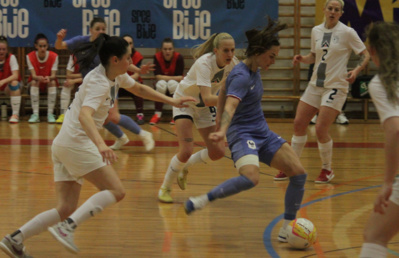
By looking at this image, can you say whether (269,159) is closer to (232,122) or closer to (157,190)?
(232,122)

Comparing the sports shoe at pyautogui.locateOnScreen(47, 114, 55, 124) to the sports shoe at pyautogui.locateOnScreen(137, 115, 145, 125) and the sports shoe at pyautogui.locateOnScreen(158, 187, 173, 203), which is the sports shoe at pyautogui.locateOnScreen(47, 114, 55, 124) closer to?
the sports shoe at pyautogui.locateOnScreen(137, 115, 145, 125)

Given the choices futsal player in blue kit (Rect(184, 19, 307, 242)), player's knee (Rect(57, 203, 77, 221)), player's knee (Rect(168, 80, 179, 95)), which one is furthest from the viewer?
player's knee (Rect(168, 80, 179, 95))

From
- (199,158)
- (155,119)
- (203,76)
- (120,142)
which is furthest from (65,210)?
(155,119)

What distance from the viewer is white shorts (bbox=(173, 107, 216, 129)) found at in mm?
5316

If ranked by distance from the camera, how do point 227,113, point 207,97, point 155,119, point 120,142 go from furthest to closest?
point 155,119 → point 120,142 → point 207,97 → point 227,113

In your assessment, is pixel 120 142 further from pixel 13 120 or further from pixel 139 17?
pixel 139 17

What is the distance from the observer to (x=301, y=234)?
398cm

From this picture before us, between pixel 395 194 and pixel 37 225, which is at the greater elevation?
pixel 395 194

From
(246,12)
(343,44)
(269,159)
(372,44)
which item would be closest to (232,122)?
(269,159)

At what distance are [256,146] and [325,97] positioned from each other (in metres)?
2.14

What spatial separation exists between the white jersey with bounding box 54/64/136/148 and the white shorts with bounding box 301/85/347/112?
2831 mm

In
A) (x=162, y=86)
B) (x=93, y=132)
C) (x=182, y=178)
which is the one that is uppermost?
(x=93, y=132)

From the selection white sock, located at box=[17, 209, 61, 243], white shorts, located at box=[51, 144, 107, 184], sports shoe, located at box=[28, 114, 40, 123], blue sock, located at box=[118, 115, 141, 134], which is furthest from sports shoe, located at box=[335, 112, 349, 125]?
white sock, located at box=[17, 209, 61, 243]

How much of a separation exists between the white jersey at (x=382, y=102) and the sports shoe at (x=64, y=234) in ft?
6.21
